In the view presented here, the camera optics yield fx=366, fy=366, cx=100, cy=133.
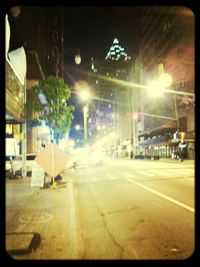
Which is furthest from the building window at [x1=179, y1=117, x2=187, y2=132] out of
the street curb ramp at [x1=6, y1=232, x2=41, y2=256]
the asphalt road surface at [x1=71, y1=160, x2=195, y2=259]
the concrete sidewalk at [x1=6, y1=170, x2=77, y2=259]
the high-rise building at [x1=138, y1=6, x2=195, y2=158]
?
the street curb ramp at [x1=6, y1=232, x2=41, y2=256]

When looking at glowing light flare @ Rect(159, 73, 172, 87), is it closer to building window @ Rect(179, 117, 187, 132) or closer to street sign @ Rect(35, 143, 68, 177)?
street sign @ Rect(35, 143, 68, 177)

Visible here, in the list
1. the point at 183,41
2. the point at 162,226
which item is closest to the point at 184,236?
the point at 162,226

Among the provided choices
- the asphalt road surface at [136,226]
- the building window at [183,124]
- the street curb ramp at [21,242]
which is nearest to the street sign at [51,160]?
the asphalt road surface at [136,226]

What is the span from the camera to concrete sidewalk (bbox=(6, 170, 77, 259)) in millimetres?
6527

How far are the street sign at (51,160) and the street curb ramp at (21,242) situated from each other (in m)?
5.12

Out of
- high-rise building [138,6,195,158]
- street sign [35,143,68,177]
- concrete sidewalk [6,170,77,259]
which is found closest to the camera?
concrete sidewalk [6,170,77,259]

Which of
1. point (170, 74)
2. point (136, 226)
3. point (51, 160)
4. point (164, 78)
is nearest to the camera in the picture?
point (136, 226)

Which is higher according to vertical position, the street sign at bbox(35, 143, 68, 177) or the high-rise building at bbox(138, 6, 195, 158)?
the high-rise building at bbox(138, 6, 195, 158)

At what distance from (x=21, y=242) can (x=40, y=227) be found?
1.81 m

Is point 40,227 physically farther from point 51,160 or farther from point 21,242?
point 51,160

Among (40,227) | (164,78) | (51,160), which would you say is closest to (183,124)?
(164,78)

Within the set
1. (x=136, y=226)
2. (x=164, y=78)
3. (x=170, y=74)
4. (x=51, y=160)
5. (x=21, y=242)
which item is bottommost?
(x=136, y=226)

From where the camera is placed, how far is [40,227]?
8656mm

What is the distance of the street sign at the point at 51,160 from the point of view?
1295cm
